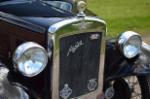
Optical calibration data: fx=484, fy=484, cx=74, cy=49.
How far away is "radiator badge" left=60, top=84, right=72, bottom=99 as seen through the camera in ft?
14.6

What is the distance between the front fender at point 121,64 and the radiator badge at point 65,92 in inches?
21.7

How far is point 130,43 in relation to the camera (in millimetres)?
4805

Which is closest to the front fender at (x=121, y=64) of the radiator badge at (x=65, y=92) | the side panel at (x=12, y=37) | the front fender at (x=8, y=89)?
the radiator badge at (x=65, y=92)

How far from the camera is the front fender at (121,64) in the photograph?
492cm

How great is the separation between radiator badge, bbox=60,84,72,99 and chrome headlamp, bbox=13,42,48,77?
432 millimetres

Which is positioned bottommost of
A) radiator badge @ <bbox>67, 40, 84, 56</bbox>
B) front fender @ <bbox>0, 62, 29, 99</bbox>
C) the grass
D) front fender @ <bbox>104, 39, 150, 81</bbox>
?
the grass

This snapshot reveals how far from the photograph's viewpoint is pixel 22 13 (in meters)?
4.59

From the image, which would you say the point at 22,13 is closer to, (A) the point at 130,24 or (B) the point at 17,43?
(B) the point at 17,43

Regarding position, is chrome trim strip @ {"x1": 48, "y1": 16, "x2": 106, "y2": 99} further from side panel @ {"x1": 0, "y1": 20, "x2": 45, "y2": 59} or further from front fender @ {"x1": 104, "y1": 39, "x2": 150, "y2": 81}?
front fender @ {"x1": 104, "y1": 39, "x2": 150, "y2": 81}

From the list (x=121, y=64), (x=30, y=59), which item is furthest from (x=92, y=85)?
(x=30, y=59)

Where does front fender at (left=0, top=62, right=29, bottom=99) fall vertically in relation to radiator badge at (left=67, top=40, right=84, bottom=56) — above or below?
below

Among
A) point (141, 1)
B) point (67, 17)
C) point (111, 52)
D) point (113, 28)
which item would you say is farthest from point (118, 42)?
point (141, 1)

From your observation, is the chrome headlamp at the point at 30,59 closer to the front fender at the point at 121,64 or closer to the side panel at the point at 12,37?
the side panel at the point at 12,37

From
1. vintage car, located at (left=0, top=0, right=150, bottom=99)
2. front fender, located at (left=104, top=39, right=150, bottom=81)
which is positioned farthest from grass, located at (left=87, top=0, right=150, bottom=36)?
vintage car, located at (left=0, top=0, right=150, bottom=99)
